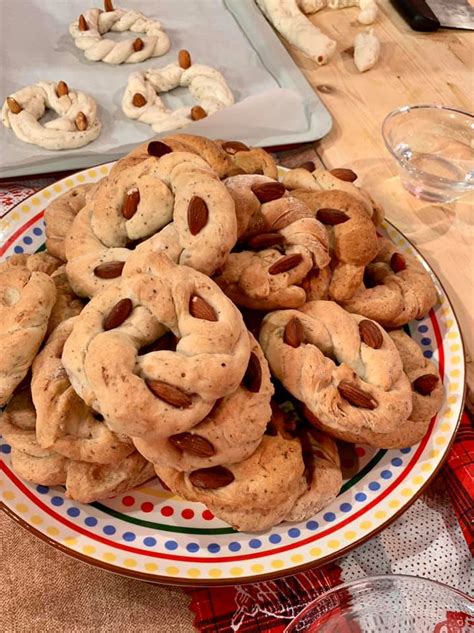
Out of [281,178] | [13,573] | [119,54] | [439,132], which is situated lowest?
[13,573]

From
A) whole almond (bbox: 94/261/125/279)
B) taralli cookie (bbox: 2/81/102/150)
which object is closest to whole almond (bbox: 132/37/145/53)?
taralli cookie (bbox: 2/81/102/150)

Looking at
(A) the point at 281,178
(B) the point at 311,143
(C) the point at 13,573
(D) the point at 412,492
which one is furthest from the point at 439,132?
(C) the point at 13,573

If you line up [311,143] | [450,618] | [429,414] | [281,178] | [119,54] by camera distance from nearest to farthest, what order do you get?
1. [450,618]
2. [429,414]
3. [281,178]
4. [311,143]
5. [119,54]

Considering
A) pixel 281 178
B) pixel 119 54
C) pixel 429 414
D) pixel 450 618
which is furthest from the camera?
pixel 119 54

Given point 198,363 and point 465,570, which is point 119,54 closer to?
point 198,363

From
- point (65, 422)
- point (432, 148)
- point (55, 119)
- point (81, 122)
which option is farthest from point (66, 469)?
point (432, 148)

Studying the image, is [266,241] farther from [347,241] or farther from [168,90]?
[168,90]

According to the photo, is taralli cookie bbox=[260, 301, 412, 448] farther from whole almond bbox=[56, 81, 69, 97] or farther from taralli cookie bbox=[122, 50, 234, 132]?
whole almond bbox=[56, 81, 69, 97]
